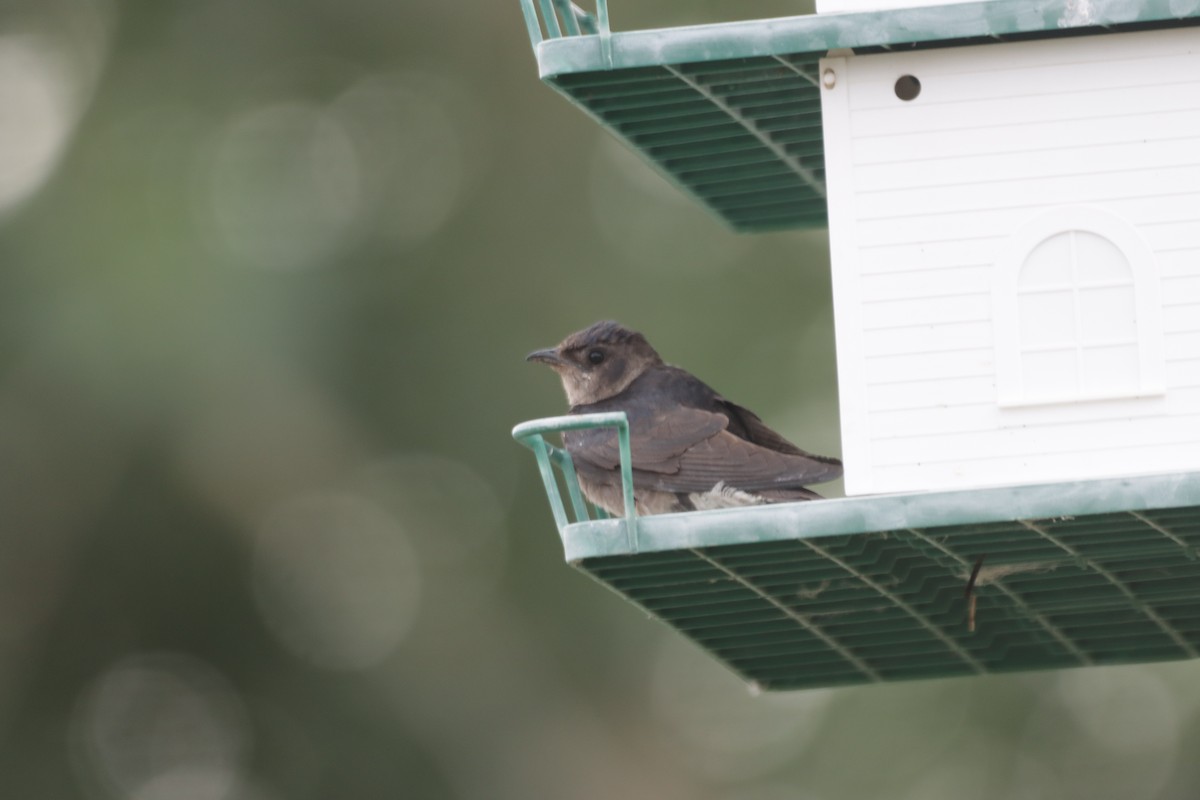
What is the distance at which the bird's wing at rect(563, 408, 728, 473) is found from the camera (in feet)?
19.3

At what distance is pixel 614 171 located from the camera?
11.1 metres

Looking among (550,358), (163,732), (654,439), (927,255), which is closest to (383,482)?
(163,732)

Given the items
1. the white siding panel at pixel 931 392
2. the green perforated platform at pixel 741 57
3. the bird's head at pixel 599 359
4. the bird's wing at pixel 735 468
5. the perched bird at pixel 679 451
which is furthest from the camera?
the bird's head at pixel 599 359

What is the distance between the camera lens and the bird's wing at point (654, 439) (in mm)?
5891

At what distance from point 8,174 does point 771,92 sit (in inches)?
221

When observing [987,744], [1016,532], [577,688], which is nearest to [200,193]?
A: [577,688]

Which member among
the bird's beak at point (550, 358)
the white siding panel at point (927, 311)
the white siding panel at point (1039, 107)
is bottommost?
the bird's beak at point (550, 358)

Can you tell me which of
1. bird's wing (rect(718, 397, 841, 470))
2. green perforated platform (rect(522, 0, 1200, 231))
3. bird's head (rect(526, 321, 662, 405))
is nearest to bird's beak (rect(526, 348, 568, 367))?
bird's head (rect(526, 321, 662, 405))

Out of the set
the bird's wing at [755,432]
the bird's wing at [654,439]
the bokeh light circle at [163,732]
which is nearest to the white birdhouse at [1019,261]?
the bird's wing at [654,439]

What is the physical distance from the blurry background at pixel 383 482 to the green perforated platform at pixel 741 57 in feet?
13.3

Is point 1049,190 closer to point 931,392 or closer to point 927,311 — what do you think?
point 927,311

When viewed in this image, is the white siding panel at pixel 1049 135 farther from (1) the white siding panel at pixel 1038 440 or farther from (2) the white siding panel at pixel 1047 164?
(1) the white siding panel at pixel 1038 440

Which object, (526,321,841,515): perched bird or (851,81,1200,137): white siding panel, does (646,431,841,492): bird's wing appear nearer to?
(526,321,841,515): perched bird

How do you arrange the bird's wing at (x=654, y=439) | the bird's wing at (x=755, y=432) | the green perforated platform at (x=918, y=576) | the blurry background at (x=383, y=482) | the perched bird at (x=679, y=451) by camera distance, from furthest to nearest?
1. the blurry background at (x=383, y=482)
2. the bird's wing at (x=755, y=432)
3. the bird's wing at (x=654, y=439)
4. the perched bird at (x=679, y=451)
5. the green perforated platform at (x=918, y=576)
